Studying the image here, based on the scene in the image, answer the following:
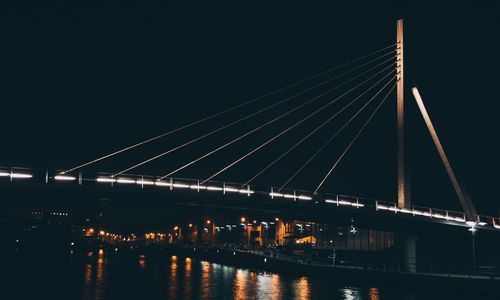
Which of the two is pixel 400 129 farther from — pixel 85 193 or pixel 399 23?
pixel 85 193

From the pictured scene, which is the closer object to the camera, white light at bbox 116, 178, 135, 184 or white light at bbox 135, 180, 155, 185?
white light at bbox 116, 178, 135, 184

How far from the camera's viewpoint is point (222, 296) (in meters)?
45.1

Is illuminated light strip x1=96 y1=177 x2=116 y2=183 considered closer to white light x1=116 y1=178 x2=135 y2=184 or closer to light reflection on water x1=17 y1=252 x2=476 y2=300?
white light x1=116 y1=178 x2=135 y2=184

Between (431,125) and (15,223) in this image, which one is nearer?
(431,125)

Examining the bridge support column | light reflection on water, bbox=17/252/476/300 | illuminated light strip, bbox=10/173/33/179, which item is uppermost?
illuminated light strip, bbox=10/173/33/179

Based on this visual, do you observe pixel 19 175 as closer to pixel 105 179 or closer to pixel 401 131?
pixel 105 179

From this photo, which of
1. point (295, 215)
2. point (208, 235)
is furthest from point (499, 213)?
point (208, 235)

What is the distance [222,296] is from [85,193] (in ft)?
42.1

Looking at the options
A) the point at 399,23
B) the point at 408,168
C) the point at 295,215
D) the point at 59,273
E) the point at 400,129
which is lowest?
the point at 59,273

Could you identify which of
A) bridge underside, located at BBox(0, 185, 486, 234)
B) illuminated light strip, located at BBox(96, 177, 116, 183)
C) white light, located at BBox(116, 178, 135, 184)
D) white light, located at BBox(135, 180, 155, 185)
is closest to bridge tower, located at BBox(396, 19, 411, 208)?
bridge underside, located at BBox(0, 185, 486, 234)

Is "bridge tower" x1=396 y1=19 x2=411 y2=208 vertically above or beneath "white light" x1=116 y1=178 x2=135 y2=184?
above

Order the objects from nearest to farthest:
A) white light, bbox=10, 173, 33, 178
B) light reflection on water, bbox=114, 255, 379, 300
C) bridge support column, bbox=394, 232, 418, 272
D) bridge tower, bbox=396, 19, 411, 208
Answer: white light, bbox=10, 173, 33, 178 → light reflection on water, bbox=114, 255, 379, 300 → bridge tower, bbox=396, 19, 411, 208 → bridge support column, bbox=394, 232, 418, 272

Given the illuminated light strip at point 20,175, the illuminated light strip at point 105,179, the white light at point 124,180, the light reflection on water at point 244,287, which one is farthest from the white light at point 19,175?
the light reflection on water at point 244,287

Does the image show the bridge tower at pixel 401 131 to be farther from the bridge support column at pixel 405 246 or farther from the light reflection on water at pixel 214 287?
the light reflection on water at pixel 214 287
